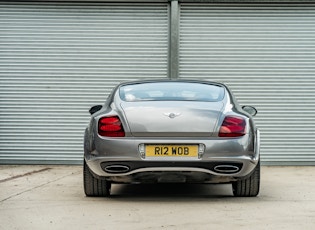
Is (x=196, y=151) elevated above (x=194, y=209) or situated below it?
above

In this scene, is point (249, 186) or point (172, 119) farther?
point (249, 186)

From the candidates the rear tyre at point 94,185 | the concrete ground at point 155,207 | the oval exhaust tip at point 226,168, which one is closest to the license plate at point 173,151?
the oval exhaust tip at point 226,168

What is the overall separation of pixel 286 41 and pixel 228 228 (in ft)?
28.9

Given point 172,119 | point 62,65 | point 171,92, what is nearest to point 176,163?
point 172,119

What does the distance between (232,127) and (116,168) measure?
3.98ft

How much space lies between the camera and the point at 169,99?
761cm

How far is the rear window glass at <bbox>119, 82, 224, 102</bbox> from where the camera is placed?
25.3 feet

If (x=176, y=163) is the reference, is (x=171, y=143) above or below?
above

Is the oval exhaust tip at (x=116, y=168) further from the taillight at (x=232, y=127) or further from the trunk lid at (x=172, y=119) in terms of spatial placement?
the taillight at (x=232, y=127)

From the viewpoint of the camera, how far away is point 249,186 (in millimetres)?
7797

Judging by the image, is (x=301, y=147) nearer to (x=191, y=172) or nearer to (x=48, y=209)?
(x=191, y=172)

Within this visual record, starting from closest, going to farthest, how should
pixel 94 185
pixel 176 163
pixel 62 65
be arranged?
pixel 176 163 → pixel 94 185 → pixel 62 65

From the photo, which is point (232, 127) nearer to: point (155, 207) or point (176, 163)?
point (176, 163)

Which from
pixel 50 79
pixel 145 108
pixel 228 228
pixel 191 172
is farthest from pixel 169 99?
pixel 50 79
